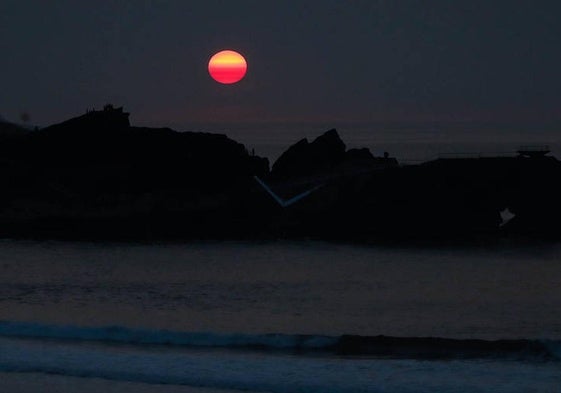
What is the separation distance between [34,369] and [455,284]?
74.0 ft

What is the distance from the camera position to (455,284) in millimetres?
37594

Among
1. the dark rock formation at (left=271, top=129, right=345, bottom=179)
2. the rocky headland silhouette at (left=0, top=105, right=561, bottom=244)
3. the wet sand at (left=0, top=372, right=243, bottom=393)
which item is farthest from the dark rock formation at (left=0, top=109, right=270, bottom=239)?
the wet sand at (left=0, top=372, right=243, bottom=393)

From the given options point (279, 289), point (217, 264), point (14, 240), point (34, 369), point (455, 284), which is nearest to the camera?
point (34, 369)

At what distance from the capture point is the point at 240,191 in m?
65.5

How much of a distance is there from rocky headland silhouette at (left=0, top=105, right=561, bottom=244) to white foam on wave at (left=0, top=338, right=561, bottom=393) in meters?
37.7

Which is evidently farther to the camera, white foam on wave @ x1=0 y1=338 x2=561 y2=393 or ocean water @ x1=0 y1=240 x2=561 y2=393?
ocean water @ x1=0 y1=240 x2=561 y2=393

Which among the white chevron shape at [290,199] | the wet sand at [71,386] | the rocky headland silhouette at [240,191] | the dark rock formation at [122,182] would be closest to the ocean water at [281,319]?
the wet sand at [71,386]

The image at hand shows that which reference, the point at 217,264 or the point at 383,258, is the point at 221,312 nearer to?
the point at 217,264

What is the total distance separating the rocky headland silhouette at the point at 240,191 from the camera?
59312 mm

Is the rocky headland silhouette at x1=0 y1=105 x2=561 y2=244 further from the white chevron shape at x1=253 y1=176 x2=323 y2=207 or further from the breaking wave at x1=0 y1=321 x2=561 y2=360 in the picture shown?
the breaking wave at x1=0 y1=321 x2=561 y2=360

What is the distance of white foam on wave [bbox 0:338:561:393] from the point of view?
16172mm

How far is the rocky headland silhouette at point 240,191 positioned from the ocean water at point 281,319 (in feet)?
23.5

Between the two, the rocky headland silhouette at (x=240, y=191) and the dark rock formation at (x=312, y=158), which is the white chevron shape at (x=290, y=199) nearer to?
the rocky headland silhouette at (x=240, y=191)

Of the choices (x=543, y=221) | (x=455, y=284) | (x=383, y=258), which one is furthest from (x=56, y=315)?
(x=543, y=221)
